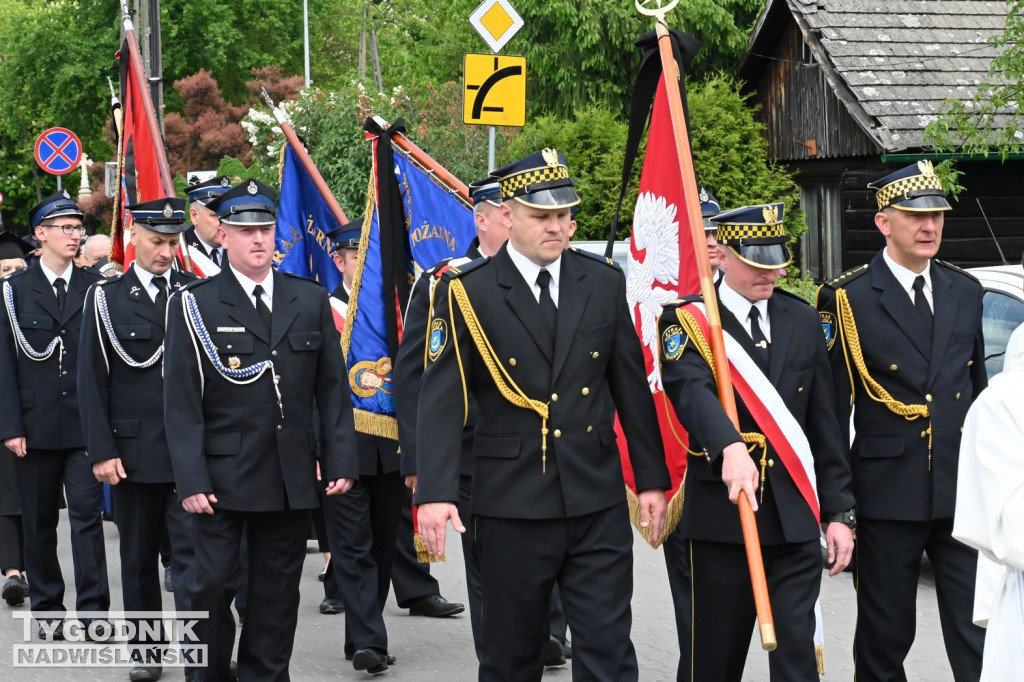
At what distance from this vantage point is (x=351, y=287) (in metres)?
8.12

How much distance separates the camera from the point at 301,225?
9.41 m

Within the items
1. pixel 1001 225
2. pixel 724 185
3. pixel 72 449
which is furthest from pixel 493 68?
pixel 1001 225

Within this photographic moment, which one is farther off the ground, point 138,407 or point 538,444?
point 538,444

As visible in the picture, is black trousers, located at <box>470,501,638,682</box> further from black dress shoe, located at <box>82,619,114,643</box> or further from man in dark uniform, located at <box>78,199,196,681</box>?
black dress shoe, located at <box>82,619,114,643</box>

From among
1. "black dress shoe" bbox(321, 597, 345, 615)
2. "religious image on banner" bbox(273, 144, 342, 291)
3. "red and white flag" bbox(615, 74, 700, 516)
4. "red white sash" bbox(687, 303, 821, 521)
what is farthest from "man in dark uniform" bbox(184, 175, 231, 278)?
"red white sash" bbox(687, 303, 821, 521)

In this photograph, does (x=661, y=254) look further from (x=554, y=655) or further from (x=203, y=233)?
(x=203, y=233)

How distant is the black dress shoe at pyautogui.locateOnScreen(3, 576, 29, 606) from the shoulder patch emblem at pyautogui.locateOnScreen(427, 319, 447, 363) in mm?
4958

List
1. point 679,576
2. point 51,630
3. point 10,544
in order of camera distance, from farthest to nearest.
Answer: point 10,544 → point 51,630 → point 679,576

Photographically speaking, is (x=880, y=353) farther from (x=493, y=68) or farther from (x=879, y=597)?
(x=493, y=68)

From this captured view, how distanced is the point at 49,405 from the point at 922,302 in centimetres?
521

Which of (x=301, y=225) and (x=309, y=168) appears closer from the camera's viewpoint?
(x=309, y=168)

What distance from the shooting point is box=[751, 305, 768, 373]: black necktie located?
543 cm

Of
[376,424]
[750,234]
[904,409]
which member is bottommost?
[376,424]

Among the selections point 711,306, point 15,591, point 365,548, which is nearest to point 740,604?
point 711,306
